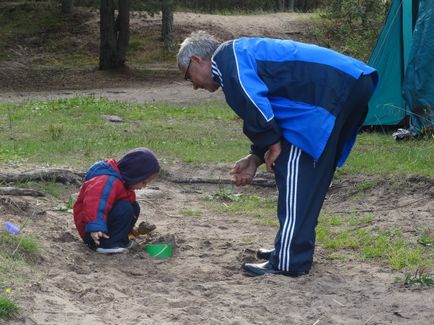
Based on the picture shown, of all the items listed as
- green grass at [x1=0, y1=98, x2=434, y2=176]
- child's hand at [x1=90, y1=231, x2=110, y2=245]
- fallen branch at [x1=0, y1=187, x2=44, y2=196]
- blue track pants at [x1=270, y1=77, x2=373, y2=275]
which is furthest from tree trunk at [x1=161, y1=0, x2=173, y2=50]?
blue track pants at [x1=270, y1=77, x2=373, y2=275]

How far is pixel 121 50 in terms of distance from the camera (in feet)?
70.1

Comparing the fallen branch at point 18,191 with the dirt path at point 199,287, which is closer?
the dirt path at point 199,287

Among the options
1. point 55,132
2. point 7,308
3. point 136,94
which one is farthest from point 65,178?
point 136,94

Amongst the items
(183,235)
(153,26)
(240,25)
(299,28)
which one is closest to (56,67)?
(153,26)

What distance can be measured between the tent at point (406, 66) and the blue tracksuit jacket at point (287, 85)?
543 cm

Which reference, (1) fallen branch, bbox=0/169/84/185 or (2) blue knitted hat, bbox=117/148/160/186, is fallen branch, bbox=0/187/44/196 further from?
(2) blue knitted hat, bbox=117/148/160/186

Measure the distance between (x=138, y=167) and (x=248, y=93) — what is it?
3.45 feet

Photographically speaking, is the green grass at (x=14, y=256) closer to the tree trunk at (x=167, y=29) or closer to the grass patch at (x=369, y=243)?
the grass patch at (x=369, y=243)

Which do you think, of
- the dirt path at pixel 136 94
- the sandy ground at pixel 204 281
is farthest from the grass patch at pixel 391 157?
the dirt path at pixel 136 94

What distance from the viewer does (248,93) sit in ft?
14.5

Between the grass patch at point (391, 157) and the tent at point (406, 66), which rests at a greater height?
the tent at point (406, 66)

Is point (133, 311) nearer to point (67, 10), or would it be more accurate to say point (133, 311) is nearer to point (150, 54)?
point (150, 54)

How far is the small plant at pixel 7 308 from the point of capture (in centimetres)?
356

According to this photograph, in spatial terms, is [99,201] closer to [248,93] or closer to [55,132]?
[248,93]
